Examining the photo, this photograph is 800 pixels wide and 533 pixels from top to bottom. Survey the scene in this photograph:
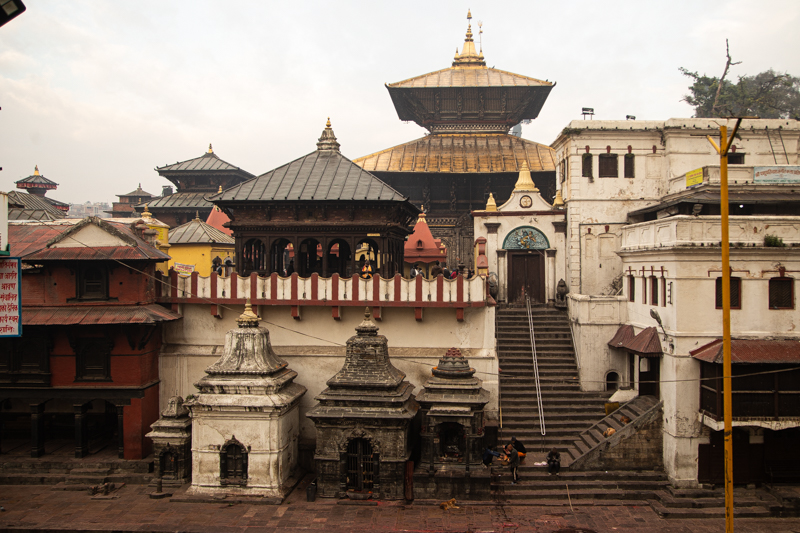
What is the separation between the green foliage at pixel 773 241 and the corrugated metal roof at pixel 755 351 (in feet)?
9.53

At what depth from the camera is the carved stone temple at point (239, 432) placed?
17297 mm

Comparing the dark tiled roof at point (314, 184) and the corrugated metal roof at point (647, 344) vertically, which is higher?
the dark tiled roof at point (314, 184)

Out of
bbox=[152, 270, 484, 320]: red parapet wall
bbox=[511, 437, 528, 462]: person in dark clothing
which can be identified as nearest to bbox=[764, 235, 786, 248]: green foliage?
bbox=[152, 270, 484, 320]: red parapet wall

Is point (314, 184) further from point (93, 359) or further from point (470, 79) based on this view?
point (470, 79)

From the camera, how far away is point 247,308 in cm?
1839

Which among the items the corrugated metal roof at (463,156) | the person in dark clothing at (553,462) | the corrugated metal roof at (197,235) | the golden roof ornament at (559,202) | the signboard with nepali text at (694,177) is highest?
the corrugated metal roof at (463,156)

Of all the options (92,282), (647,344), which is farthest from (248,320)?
(647,344)

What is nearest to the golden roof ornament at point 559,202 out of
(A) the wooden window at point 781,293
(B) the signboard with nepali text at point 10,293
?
(A) the wooden window at point 781,293

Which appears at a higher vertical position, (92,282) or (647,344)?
(92,282)

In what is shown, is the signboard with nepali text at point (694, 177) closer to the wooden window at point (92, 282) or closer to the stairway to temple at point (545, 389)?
the stairway to temple at point (545, 389)

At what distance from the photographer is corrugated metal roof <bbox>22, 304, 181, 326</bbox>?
18594 millimetres

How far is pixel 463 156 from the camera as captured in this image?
112 ft

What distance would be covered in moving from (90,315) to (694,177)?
73.2 feet

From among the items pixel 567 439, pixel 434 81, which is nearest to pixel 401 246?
pixel 567 439
